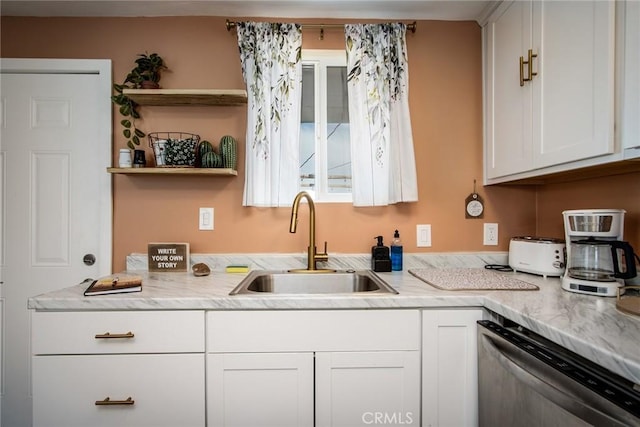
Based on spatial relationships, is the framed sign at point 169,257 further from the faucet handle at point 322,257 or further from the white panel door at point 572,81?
the white panel door at point 572,81

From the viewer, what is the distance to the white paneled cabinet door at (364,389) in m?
1.10

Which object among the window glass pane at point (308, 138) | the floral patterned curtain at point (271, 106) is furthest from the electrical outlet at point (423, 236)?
the floral patterned curtain at point (271, 106)

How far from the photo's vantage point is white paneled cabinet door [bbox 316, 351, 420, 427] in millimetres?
1099

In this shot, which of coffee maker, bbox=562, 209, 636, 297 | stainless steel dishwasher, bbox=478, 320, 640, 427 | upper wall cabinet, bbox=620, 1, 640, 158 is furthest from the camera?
coffee maker, bbox=562, 209, 636, 297

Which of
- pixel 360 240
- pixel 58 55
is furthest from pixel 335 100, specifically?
pixel 58 55

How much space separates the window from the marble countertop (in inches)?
24.3

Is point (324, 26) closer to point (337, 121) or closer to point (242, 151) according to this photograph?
point (337, 121)

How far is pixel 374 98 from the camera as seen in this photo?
159 cm

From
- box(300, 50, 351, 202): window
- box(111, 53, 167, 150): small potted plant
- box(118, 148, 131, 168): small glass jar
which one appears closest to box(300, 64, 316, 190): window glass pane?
box(300, 50, 351, 202): window

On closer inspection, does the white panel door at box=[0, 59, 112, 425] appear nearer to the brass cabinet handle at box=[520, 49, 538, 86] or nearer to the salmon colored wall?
the salmon colored wall

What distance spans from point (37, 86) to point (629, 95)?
2.65m

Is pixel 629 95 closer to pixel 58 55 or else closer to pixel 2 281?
pixel 58 55

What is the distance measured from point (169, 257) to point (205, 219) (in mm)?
270

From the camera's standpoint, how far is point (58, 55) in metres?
1.67
